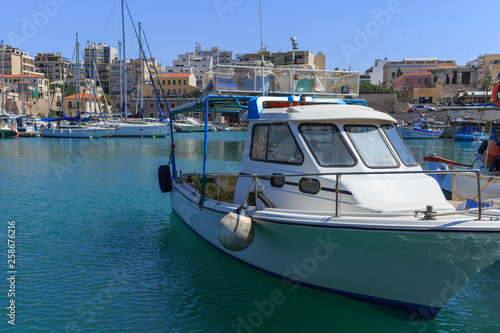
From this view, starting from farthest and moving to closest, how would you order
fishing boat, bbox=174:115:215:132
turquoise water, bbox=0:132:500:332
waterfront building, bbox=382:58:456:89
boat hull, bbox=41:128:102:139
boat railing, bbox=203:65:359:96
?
1. waterfront building, bbox=382:58:456:89
2. fishing boat, bbox=174:115:215:132
3. boat hull, bbox=41:128:102:139
4. boat railing, bbox=203:65:359:96
5. turquoise water, bbox=0:132:500:332

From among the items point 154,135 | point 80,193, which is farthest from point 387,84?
point 80,193

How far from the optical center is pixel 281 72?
1082cm

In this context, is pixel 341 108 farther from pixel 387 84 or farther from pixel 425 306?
pixel 387 84

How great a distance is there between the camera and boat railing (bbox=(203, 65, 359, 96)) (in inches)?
402

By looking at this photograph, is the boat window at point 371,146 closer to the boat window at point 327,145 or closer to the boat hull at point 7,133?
the boat window at point 327,145

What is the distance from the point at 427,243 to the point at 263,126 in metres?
3.58

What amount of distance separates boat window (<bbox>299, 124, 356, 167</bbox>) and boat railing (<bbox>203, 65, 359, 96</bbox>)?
2.70 m

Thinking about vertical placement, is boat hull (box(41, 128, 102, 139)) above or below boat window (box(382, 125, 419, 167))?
below

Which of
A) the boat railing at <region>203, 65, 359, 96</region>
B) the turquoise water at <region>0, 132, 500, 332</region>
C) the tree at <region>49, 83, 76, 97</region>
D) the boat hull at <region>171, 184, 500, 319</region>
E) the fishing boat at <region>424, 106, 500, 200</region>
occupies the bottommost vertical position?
the turquoise water at <region>0, 132, 500, 332</region>

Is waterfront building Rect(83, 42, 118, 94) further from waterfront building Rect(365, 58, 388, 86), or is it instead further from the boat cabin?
the boat cabin

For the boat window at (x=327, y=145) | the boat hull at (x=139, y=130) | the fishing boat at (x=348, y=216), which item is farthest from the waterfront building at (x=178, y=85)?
the boat window at (x=327, y=145)

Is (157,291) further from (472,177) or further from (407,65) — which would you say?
(407,65)

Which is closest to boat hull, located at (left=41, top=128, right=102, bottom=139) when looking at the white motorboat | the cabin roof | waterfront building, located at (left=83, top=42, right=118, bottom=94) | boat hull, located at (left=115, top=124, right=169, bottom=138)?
the white motorboat

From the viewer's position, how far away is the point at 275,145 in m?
8.00
